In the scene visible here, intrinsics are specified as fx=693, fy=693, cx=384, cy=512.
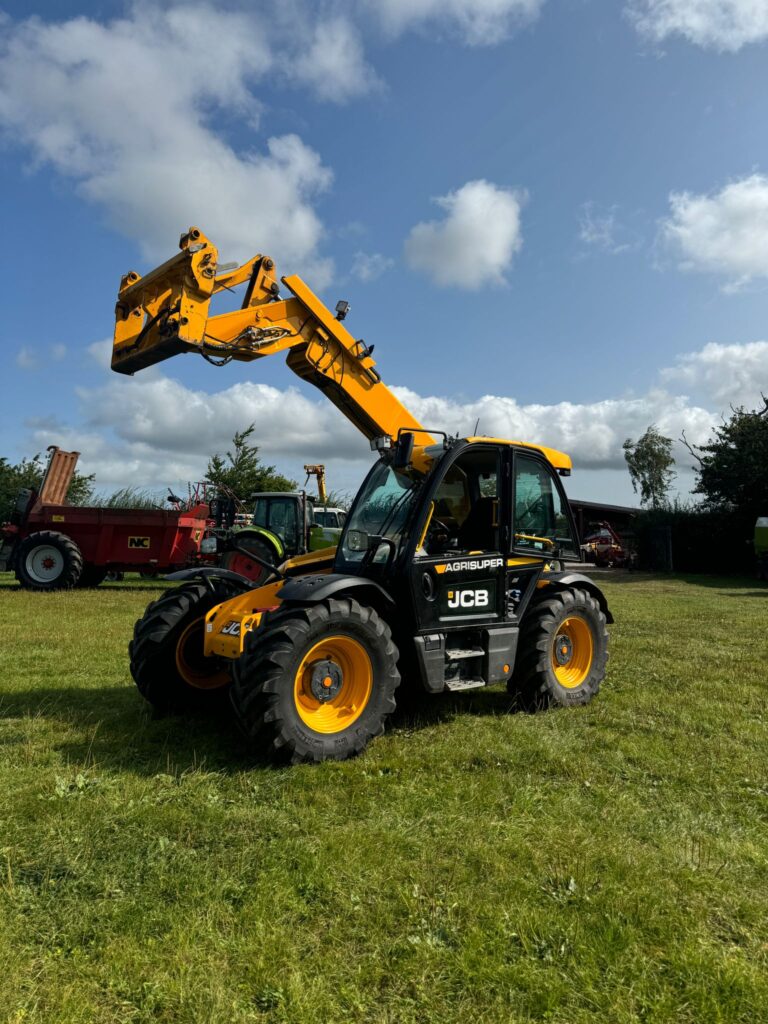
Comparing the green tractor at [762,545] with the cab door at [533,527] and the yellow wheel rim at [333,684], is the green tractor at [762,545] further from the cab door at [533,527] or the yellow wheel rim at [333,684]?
the yellow wheel rim at [333,684]

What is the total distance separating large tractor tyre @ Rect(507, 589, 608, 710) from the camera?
18.9 feet

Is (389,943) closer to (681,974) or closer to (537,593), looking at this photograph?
(681,974)

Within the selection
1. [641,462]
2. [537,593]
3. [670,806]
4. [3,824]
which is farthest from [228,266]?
[641,462]

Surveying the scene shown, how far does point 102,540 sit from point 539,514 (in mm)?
11594

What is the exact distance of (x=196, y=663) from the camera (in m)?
5.54

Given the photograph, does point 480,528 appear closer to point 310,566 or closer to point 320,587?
point 310,566

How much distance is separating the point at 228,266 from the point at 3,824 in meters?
7.10

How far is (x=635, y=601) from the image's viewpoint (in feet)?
49.7

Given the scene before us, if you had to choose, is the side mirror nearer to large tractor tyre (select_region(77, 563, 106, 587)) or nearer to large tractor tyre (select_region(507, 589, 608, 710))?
large tractor tyre (select_region(507, 589, 608, 710))

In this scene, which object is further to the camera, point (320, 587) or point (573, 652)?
point (573, 652)

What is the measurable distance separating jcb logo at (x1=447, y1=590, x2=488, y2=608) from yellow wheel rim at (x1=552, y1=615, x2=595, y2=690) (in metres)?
1.10

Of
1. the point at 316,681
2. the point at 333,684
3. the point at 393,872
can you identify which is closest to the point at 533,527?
the point at 333,684

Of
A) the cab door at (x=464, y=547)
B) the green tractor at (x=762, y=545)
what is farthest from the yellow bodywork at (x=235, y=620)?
the green tractor at (x=762, y=545)

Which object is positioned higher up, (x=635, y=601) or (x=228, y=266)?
(x=228, y=266)
